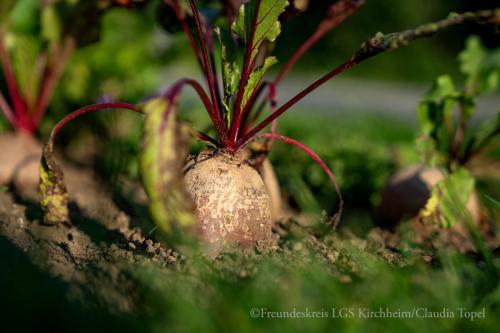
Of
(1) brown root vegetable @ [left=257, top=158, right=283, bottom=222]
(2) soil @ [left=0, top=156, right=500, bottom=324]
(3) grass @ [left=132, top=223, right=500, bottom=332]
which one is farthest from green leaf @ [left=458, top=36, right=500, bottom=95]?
(3) grass @ [left=132, top=223, right=500, bottom=332]

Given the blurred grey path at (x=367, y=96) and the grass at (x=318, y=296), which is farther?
the blurred grey path at (x=367, y=96)

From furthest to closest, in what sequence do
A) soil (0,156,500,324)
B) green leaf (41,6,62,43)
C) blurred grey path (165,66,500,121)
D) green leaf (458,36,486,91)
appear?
1. blurred grey path (165,66,500,121)
2. green leaf (41,6,62,43)
3. green leaf (458,36,486,91)
4. soil (0,156,500,324)

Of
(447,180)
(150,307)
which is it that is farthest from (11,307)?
(447,180)

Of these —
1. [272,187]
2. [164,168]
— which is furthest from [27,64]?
[164,168]

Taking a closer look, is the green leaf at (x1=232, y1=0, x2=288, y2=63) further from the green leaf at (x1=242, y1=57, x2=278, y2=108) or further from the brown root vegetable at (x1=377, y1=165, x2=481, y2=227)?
the brown root vegetable at (x1=377, y1=165, x2=481, y2=227)

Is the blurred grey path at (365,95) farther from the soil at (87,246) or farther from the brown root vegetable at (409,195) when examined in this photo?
the soil at (87,246)

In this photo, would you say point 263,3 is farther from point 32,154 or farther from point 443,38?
point 443,38

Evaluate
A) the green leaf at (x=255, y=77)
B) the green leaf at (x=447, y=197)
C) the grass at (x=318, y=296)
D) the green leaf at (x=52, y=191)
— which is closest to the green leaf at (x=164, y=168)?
the grass at (x=318, y=296)
